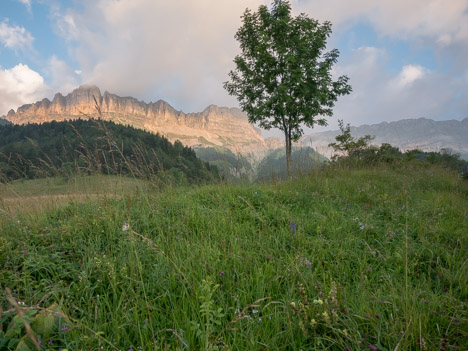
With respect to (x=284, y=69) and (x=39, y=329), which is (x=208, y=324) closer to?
(x=39, y=329)

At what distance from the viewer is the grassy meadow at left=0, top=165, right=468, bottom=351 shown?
5.29 ft

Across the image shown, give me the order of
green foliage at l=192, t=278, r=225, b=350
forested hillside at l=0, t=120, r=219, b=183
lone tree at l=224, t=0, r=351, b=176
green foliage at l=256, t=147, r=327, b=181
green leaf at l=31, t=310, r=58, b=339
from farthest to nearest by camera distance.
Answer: lone tree at l=224, t=0, r=351, b=176 < green foliage at l=256, t=147, r=327, b=181 < forested hillside at l=0, t=120, r=219, b=183 < green leaf at l=31, t=310, r=58, b=339 < green foliage at l=192, t=278, r=225, b=350

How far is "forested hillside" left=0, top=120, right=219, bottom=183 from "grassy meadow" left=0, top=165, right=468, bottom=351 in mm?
420

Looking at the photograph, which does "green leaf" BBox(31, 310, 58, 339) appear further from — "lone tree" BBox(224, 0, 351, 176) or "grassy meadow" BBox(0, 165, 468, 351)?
"lone tree" BBox(224, 0, 351, 176)

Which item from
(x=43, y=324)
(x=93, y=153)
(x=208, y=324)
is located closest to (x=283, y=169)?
(x=93, y=153)

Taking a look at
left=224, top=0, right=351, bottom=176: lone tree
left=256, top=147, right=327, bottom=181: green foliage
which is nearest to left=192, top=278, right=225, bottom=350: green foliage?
left=256, top=147, right=327, bottom=181: green foliage

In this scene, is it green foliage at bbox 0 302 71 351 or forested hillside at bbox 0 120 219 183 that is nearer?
green foliage at bbox 0 302 71 351

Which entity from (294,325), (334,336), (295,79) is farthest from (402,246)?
(295,79)

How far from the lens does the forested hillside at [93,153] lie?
4305mm

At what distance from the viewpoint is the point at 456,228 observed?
3.79 metres

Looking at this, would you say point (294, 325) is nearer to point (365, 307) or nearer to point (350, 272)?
point (365, 307)

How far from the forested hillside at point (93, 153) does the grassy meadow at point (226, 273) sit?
16.6 inches

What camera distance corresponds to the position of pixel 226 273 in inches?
94.3

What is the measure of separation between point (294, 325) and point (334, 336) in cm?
30
